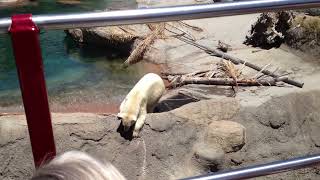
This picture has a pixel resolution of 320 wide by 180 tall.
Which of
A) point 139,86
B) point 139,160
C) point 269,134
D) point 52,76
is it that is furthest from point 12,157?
point 52,76

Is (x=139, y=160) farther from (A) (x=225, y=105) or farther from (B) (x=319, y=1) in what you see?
(B) (x=319, y=1)

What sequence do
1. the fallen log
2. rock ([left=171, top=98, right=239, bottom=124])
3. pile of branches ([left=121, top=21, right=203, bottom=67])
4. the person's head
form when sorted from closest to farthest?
the person's head → rock ([left=171, top=98, right=239, bottom=124]) → the fallen log → pile of branches ([left=121, top=21, right=203, bottom=67])

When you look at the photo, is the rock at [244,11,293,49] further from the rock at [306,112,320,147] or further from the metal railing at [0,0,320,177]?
the metal railing at [0,0,320,177]

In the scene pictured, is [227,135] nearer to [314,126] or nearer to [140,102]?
[140,102]

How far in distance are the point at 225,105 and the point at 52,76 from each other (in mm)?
3171

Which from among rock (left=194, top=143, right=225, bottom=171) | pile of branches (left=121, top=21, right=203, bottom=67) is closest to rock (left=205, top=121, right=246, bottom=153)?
rock (left=194, top=143, right=225, bottom=171)

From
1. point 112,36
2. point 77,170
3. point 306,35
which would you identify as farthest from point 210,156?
point 112,36

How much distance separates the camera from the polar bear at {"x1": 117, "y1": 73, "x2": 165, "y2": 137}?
3711mm

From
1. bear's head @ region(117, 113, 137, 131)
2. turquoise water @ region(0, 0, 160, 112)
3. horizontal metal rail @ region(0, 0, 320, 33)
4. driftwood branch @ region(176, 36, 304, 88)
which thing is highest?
horizontal metal rail @ region(0, 0, 320, 33)

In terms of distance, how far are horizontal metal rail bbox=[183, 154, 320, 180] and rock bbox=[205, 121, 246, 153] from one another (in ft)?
8.38

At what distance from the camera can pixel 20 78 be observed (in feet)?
3.64

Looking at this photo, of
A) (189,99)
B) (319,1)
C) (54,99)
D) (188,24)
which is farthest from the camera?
(188,24)

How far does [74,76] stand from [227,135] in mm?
3069

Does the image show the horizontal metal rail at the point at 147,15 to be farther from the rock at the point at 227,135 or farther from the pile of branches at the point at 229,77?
the pile of branches at the point at 229,77
